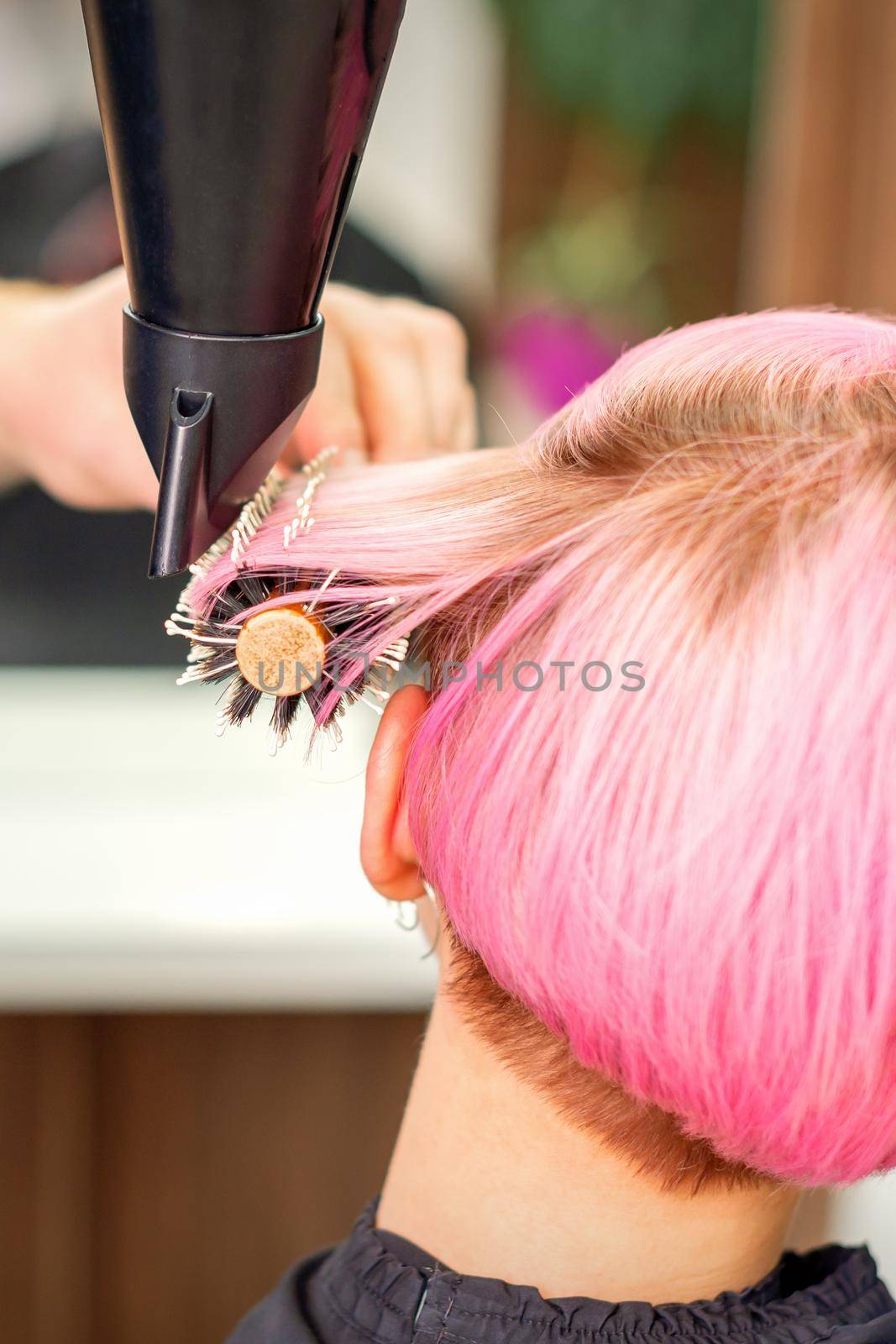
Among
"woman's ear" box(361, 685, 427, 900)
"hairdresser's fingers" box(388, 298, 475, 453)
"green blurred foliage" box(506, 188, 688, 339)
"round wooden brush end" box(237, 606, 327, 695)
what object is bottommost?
A: "woman's ear" box(361, 685, 427, 900)

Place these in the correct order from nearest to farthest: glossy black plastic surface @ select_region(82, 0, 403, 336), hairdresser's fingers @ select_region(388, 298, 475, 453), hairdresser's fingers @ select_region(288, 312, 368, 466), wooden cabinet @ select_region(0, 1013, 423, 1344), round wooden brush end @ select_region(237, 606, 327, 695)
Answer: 1. glossy black plastic surface @ select_region(82, 0, 403, 336)
2. round wooden brush end @ select_region(237, 606, 327, 695)
3. hairdresser's fingers @ select_region(288, 312, 368, 466)
4. hairdresser's fingers @ select_region(388, 298, 475, 453)
5. wooden cabinet @ select_region(0, 1013, 423, 1344)

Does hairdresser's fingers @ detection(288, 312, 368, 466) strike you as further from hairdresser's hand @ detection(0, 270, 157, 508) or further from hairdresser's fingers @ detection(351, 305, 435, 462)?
hairdresser's hand @ detection(0, 270, 157, 508)

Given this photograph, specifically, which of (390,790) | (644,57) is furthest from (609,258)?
(390,790)

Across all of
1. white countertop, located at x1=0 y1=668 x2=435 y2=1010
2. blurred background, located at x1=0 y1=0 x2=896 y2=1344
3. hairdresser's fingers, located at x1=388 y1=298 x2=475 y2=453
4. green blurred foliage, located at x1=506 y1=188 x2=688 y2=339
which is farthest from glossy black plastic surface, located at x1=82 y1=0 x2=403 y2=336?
green blurred foliage, located at x1=506 y1=188 x2=688 y2=339

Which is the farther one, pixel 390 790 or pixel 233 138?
pixel 390 790

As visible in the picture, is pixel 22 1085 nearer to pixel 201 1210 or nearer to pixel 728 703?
pixel 201 1210

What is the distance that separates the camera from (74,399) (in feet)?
2.65

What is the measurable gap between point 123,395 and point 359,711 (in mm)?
489

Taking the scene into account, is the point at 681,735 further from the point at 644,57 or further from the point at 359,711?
the point at 644,57

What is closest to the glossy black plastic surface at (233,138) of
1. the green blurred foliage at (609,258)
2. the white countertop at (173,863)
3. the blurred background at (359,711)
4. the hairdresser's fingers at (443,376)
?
the hairdresser's fingers at (443,376)

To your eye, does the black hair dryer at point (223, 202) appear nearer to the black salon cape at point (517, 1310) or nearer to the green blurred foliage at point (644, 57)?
the black salon cape at point (517, 1310)

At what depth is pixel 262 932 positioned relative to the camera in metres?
1.17

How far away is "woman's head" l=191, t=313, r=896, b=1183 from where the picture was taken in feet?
1.31

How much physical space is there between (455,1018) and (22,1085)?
0.89m
